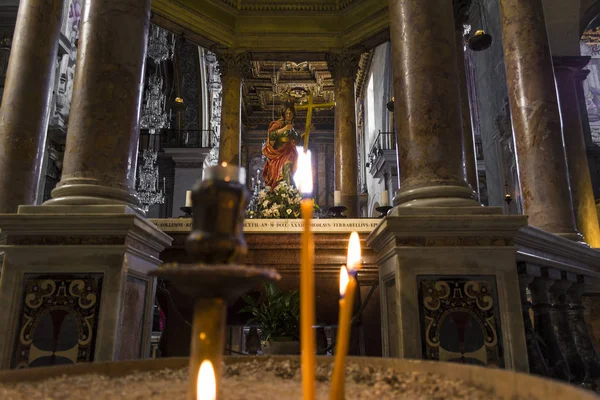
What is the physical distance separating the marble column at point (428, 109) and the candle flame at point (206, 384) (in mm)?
2605

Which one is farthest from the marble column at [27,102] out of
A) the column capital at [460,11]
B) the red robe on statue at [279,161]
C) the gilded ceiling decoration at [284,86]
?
the gilded ceiling decoration at [284,86]

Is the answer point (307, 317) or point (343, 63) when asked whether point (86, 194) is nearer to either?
point (307, 317)

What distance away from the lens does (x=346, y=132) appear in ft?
31.3

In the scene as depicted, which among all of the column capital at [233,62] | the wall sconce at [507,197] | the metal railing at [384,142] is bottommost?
the wall sconce at [507,197]

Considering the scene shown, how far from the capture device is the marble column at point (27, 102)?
4766 millimetres

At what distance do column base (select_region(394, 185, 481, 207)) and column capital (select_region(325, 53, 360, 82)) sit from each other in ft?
23.4

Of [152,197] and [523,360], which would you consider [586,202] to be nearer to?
[523,360]

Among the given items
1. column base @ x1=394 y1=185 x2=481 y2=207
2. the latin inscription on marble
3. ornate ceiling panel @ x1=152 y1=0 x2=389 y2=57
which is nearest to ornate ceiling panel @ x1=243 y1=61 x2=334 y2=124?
ornate ceiling panel @ x1=152 y1=0 x2=389 y2=57

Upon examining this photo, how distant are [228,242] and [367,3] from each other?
9817mm

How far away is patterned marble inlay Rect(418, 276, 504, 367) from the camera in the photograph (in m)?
2.88

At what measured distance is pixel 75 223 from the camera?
9.87ft

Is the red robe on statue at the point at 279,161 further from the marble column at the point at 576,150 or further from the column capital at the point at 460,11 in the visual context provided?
the marble column at the point at 576,150

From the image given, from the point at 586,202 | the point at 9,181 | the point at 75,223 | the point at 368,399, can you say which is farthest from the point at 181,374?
the point at 586,202

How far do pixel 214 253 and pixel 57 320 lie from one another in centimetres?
259
